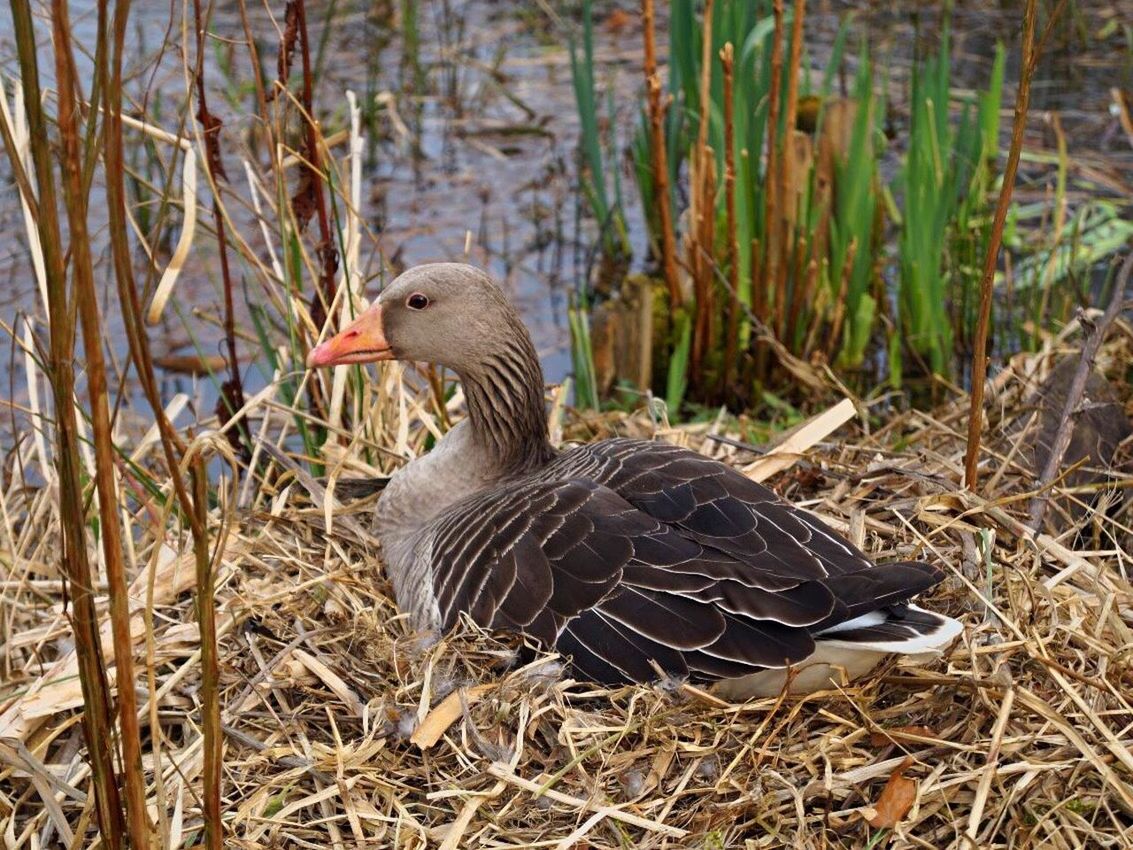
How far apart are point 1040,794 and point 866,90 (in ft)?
11.0

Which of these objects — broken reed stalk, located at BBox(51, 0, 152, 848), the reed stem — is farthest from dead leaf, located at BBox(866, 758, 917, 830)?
broken reed stalk, located at BBox(51, 0, 152, 848)

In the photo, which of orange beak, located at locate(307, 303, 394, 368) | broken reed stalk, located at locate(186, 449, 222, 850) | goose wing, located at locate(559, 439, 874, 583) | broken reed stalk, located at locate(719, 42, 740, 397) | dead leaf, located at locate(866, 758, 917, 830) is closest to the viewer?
broken reed stalk, located at locate(186, 449, 222, 850)

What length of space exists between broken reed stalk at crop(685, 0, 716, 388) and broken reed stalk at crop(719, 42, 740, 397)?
76 millimetres

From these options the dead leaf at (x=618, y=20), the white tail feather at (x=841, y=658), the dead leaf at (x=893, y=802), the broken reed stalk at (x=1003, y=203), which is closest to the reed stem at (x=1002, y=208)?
the broken reed stalk at (x=1003, y=203)

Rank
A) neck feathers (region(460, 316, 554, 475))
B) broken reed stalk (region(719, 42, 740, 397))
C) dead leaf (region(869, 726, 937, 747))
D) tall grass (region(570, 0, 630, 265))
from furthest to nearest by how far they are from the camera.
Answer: tall grass (region(570, 0, 630, 265)) < broken reed stalk (region(719, 42, 740, 397)) < neck feathers (region(460, 316, 554, 475)) < dead leaf (region(869, 726, 937, 747))

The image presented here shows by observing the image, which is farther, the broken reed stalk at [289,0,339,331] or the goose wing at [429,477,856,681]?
the broken reed stalk at [289,0,339,331]

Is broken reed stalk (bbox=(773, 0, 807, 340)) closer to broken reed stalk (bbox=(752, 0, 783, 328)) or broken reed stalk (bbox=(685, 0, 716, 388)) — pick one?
broken reed stalk (bbox=(752, 0, 783, 328))

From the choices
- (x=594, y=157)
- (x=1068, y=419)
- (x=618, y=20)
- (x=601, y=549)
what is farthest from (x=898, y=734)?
(x=618, y=20)

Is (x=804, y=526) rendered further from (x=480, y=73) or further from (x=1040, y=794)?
(x=480, y=73)

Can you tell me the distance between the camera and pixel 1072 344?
536 centimetres

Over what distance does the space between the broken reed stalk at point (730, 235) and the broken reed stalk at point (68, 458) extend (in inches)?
126

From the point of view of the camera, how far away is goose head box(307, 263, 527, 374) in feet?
13.0

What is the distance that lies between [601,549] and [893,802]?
3.02 ft

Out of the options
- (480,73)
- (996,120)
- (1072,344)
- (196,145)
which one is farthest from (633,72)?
(196,145)
